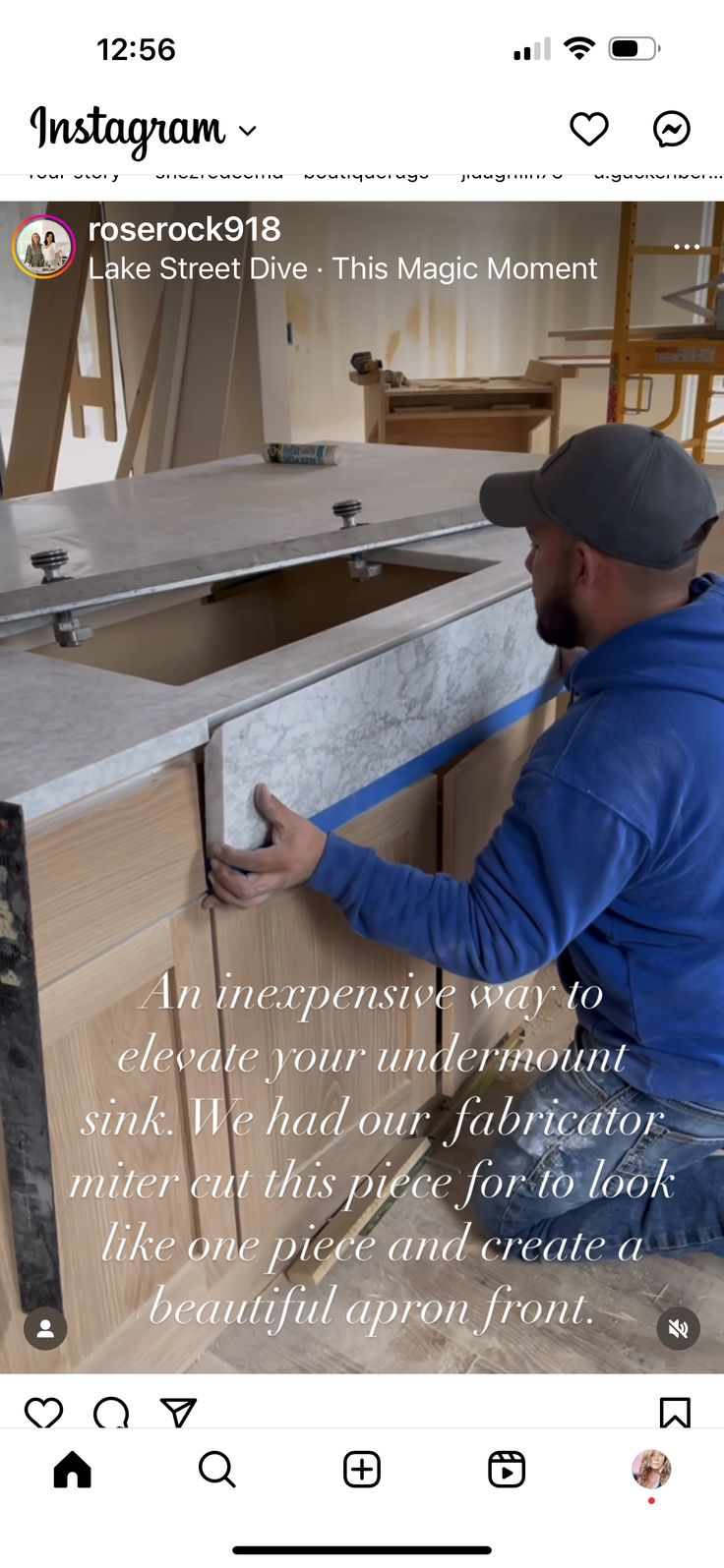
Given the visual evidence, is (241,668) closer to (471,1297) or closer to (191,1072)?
(191,1072)

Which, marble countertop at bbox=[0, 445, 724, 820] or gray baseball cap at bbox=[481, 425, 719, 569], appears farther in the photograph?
gray baseball cap at bbox=[481, 425, 719, 569]

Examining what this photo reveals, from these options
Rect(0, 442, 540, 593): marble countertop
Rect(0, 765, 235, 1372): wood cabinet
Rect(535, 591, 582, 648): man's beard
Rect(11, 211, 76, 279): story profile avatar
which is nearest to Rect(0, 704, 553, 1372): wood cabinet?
Rect(0, 765, 235, 1372): wood cabinet

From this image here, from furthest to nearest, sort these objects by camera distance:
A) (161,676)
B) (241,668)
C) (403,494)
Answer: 1. (403,494)
2. (161,676)
3. (241,668)

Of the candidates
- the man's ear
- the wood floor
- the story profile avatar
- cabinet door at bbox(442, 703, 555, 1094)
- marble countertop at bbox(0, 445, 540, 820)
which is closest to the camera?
marble countertop at bbox(0, 445, 540, 820)

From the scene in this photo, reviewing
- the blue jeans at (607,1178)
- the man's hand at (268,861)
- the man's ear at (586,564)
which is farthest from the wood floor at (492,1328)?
the man's ear at (586,564)

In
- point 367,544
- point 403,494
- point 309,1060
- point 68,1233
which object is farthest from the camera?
point 403,494

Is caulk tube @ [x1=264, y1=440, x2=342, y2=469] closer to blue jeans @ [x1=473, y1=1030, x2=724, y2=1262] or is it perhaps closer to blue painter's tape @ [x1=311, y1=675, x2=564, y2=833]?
blue painter's tape @ [x1=311, y1=675, x2=564, y2=833]

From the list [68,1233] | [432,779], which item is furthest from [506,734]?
[68,1233]

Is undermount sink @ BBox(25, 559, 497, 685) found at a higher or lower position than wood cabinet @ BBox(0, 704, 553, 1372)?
higher

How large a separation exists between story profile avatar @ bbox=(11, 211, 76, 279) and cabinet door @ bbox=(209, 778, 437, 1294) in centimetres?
293

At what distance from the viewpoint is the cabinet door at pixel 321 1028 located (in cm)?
119

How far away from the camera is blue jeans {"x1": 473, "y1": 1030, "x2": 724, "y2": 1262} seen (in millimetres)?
1381

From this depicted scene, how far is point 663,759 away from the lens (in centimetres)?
112

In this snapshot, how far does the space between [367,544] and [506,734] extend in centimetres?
32
